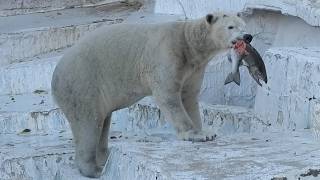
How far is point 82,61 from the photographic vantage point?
4930 mm

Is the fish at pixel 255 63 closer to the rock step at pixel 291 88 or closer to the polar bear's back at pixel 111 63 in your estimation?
the rock step at pixel 291 88

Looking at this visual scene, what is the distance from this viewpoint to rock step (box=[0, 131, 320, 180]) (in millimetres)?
3848

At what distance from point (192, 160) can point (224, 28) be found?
951mm

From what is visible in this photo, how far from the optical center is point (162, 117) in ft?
20.5

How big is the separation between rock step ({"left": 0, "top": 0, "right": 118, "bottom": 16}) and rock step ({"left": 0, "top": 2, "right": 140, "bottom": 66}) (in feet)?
0.56

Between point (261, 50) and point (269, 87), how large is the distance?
125cm

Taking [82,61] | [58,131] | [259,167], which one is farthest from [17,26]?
[259,167]

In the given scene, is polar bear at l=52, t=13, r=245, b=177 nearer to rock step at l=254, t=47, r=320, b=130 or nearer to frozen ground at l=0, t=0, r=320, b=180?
frozen ground at l=0, t=0, r=320, b=180

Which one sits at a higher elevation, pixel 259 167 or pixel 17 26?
pixel 17 26

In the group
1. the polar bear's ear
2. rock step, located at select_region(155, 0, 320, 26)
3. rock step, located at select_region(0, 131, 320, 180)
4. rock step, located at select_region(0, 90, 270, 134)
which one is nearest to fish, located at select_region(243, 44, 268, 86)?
the polar bear's ear

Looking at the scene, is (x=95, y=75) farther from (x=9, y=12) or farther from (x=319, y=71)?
(x=9, y=12)

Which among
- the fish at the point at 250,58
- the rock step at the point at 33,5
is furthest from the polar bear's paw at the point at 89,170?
the rock step at the point at 33,5

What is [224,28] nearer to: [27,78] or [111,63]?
[111,63]

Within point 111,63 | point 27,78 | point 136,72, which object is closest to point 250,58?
point 136,72
